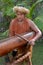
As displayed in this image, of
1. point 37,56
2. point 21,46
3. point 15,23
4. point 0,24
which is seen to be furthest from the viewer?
point 0,24

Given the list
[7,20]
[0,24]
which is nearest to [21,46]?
[7,20]

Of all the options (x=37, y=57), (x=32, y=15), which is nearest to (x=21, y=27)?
(x=37, y=57)

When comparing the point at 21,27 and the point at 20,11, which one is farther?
the point at 21,27

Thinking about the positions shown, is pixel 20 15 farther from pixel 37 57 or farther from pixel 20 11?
pixel 37 57

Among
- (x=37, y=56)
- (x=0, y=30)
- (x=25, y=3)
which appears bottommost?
(x=0, y=30)

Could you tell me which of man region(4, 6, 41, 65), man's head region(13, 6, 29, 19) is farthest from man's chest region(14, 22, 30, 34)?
man's head region(13, 6, 29, 19)

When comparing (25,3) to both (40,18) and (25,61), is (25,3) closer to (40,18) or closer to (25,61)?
(40,18)

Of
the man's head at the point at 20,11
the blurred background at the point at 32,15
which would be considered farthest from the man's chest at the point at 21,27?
the blurred background at the point at 32,15

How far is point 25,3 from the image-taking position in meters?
10.9

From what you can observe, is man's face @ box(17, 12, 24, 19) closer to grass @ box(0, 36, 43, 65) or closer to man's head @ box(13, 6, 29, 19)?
man's head @ box(13, 6, 29, 19)

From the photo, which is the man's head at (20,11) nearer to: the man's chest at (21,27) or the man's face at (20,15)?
the man's face at (20,15)

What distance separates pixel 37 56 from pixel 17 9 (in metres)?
4.09

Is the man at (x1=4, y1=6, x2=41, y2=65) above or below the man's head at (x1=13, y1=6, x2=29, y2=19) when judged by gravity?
below

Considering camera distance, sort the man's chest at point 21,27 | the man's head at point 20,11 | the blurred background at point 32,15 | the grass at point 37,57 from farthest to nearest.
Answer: the blurred background at point 32,15 → the grass at point 37,57 → the man's chest at point 21,27 → the man's head at point 20,11
